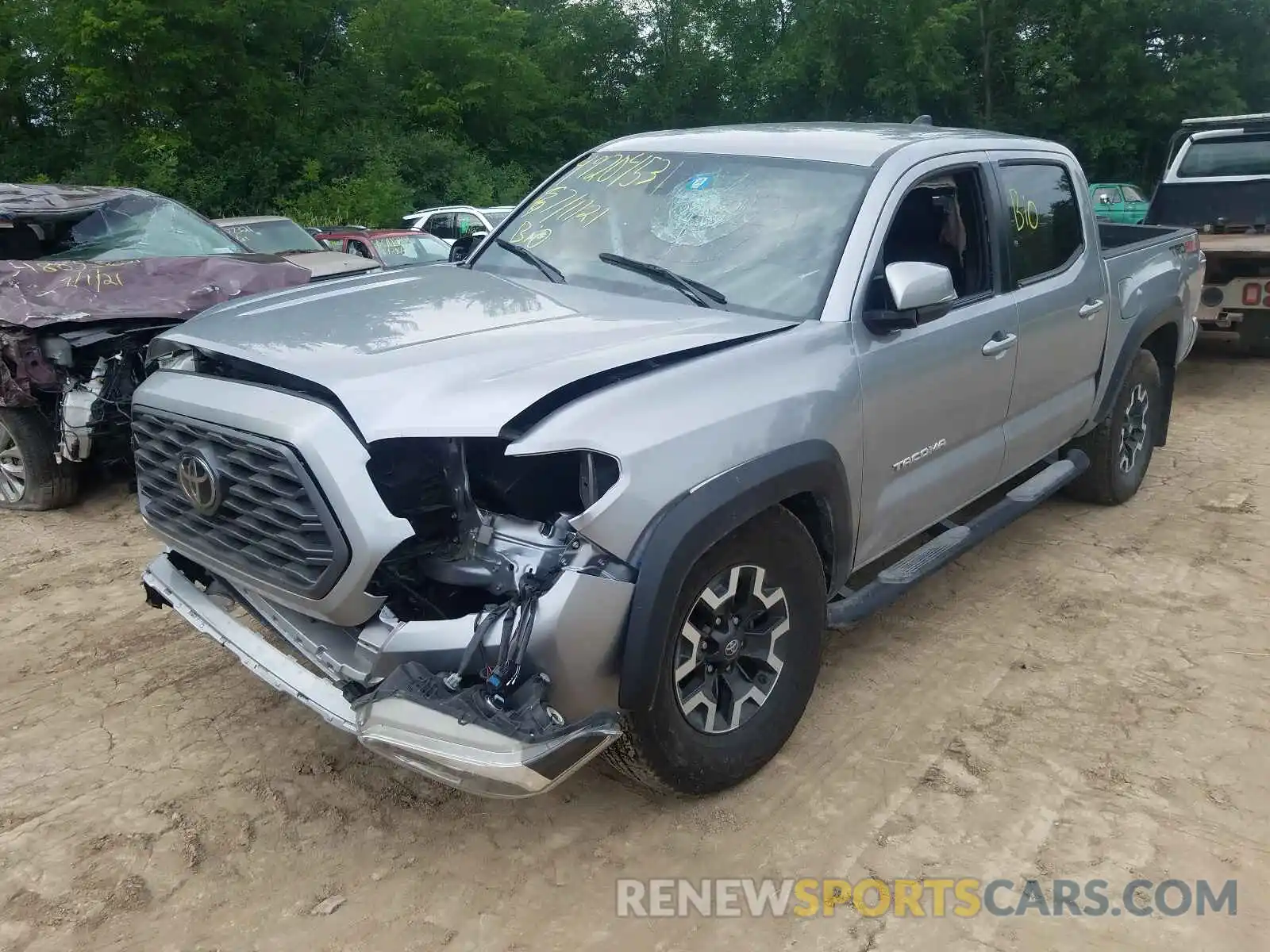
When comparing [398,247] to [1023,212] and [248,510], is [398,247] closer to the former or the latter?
[1023,212]

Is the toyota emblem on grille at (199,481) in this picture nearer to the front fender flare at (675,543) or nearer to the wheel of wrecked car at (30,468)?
the front fender flare at (675,543)

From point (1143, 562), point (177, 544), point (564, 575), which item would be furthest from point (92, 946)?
point (1143, 562)

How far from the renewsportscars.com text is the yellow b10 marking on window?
2613 mm

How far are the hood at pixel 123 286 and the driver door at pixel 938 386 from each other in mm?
3818

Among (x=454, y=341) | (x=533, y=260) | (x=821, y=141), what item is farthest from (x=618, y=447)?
(x=821, y=141)

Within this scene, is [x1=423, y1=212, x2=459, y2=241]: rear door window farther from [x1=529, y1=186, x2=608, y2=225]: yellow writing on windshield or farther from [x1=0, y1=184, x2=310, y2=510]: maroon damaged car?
[x1=529, y1=186, x2=608, y2=225]: yellow writing on windshield

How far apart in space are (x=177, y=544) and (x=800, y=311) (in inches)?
81.3

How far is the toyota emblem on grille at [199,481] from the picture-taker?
2.78m

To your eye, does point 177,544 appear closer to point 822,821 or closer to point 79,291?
point 822,821

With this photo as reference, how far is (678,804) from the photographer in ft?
10.2

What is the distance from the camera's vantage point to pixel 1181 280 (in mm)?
5809

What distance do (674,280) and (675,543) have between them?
1287 mm

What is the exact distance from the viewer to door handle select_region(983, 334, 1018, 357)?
391cm

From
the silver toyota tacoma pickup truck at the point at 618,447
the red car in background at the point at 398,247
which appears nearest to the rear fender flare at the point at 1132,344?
the silver toyota tacoma pickup truck at the point at 618,447
